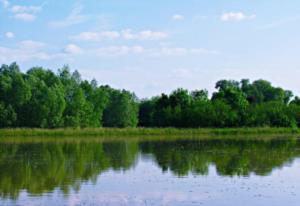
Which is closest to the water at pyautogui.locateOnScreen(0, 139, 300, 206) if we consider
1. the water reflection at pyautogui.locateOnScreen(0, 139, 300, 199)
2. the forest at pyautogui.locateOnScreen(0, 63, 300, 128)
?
the water reflection at pyautogui.locateOnScreen(0, 139, 300, 199)

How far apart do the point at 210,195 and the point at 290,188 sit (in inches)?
153

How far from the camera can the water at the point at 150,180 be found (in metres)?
17.8

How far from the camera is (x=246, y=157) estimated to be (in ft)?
112

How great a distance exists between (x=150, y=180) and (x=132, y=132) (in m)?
48.1

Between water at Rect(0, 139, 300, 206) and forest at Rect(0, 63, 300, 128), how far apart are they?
1662 inches

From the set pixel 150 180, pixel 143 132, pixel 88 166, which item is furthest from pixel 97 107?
pixel 150 180

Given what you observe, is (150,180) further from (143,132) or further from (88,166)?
(143,132)

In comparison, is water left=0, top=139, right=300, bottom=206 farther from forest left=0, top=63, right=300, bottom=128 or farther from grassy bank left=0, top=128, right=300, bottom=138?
forest left=0, top=63, right=300, bottom=128

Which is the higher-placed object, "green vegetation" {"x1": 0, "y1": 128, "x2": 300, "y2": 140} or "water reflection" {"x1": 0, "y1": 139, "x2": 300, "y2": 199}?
"green vegetation" {"x1": 0, "y1": 128, "x2": 300, "y2": 140}

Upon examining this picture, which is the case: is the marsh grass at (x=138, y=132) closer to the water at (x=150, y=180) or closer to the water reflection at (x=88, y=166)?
the water reflection at (x=88, y=166)

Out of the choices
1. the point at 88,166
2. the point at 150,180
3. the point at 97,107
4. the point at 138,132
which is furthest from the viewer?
the point at 97,107

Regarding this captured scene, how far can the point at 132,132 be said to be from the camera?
7112cm

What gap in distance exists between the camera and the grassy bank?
213ft

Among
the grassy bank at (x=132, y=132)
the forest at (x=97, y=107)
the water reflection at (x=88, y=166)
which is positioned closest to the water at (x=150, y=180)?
the water reflection at (x=88, y=166)
